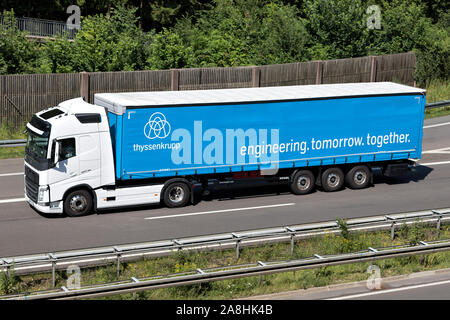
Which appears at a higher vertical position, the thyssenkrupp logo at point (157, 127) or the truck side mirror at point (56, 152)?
the thyssenkrupp logo at point (157, 127)

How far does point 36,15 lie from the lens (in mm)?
52062

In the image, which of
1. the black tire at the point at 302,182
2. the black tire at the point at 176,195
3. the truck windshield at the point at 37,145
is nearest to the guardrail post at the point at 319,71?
the black tire at the point at 302,182

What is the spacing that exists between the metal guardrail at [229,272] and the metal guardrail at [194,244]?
1075 millimetres

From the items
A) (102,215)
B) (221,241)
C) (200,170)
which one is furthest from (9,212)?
(221,241)

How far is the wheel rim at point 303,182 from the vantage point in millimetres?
23928

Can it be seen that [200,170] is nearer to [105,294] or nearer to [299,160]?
[299,160]

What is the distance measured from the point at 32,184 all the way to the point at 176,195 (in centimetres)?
412

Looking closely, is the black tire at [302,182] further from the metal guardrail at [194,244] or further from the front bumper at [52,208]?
the front bumper at [52,208]

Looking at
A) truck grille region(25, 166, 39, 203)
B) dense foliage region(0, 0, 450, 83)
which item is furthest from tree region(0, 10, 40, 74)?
truck grille region(25, 166, 39, 203)

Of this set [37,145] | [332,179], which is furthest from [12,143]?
[332,179]

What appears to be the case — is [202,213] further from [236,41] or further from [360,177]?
[236,41]

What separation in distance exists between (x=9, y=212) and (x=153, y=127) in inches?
185

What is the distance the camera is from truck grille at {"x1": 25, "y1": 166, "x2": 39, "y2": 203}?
2070cm

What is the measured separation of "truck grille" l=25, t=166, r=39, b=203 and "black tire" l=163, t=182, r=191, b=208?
365 centimetres
